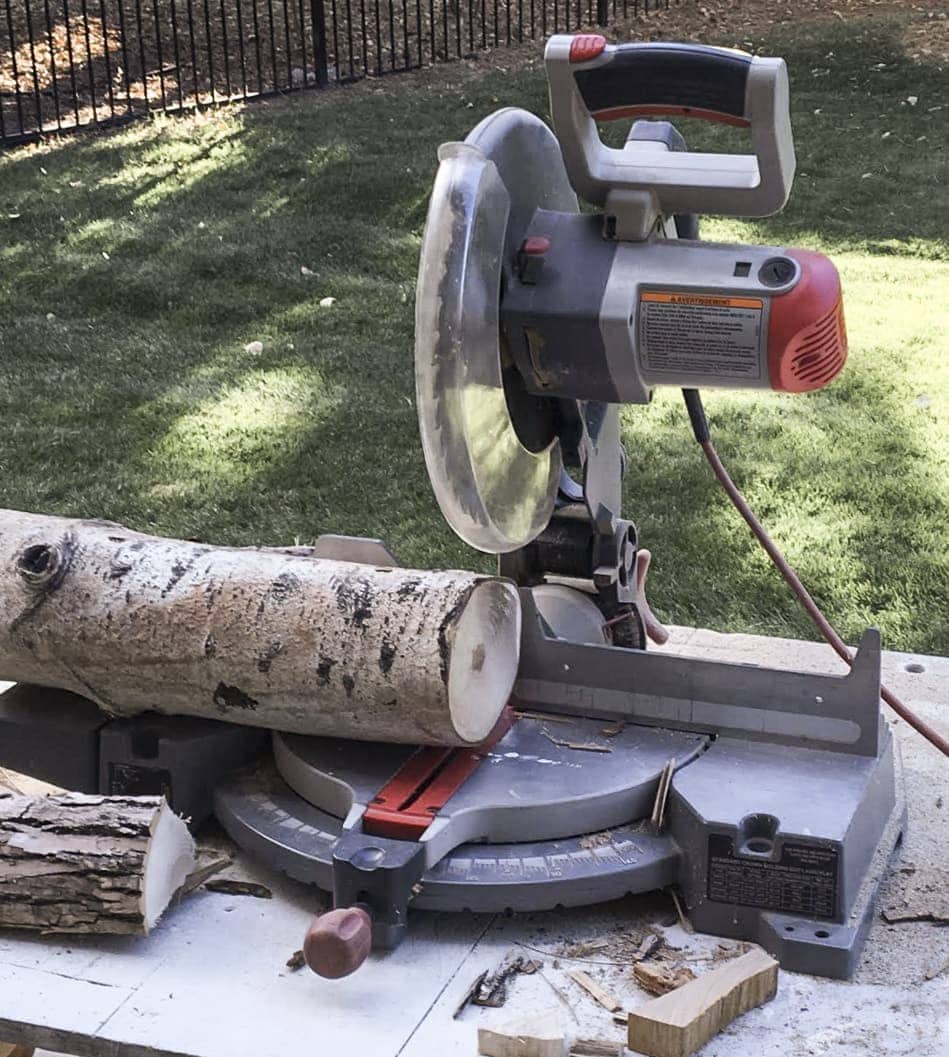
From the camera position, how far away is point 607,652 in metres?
2.57

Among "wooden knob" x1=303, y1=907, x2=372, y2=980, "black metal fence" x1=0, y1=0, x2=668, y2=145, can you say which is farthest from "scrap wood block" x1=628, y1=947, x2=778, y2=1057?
"black metal fence" x1=0, y1=0, x2=668, y2=145

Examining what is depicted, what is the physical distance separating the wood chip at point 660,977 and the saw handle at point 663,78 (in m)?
1.17

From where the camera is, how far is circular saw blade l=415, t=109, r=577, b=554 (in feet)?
7.18

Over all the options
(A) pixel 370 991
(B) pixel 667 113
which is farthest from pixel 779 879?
(B) pixel 667 113

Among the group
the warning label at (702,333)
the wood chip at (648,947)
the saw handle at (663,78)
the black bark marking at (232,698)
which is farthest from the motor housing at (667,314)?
the wood chip at (648,947)

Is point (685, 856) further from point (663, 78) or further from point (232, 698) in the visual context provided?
point (663, 78)

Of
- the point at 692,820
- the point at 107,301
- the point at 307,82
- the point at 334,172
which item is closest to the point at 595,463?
the point at 692,820

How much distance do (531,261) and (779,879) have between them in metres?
0.94

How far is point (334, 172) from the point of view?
26.2 feet

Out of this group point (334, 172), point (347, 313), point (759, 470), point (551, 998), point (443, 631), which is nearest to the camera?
point (551, 998)

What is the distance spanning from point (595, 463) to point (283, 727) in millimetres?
647

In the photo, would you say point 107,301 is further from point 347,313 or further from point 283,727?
point 283,727

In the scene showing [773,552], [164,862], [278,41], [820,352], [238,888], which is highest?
[820,352]

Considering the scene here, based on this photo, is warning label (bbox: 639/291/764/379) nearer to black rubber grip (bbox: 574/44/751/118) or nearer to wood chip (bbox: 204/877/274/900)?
black rubber grip (bbox: 574/44/751/118)
